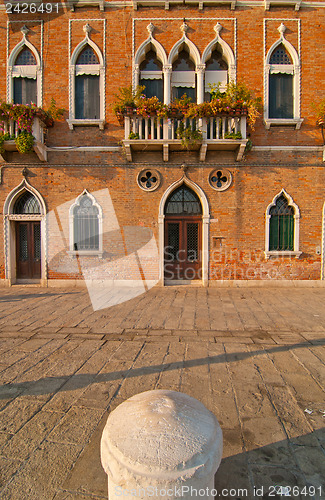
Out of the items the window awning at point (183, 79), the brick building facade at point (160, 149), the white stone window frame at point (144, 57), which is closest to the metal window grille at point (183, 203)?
the brick building facade at point (160, 149)

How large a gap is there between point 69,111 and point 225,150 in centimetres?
583

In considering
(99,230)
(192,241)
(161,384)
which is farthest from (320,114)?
(161,384)

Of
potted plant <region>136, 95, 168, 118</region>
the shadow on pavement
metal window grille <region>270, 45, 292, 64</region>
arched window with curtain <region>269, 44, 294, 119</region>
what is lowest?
the shadow on pavement

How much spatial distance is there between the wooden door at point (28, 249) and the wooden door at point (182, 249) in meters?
4.92

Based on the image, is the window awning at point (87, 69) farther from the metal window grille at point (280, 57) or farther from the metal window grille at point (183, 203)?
the metal window grille at point (280, 57)

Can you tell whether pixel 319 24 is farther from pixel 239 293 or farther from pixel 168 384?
pixel 168 384

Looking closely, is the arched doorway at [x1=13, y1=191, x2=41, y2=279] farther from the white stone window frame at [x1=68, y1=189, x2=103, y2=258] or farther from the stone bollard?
the stone bollard

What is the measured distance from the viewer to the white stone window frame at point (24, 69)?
30.6 feet

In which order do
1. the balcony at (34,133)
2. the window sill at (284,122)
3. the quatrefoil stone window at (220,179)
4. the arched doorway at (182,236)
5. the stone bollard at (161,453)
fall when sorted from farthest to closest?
1. the arched doorway at (182,236)
2. the quatrefoil stone window at (220,179)
3. the window sill at (284,122)
4. the balcony at (34,133)
5. the stone bollard at (161,453)

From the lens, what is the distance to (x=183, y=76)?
30.7ft

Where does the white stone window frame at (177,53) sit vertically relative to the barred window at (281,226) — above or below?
above

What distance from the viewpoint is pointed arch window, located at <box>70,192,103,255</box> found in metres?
9.46

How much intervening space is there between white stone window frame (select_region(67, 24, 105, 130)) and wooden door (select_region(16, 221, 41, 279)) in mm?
4053

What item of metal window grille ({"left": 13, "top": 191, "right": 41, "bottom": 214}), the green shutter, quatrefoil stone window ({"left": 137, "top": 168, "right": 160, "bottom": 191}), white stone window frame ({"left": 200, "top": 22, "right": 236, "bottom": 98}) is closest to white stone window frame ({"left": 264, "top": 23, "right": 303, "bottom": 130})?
white stone window frame ({"left": 200, "top": 22, "right": 236, "bottom": 98})
